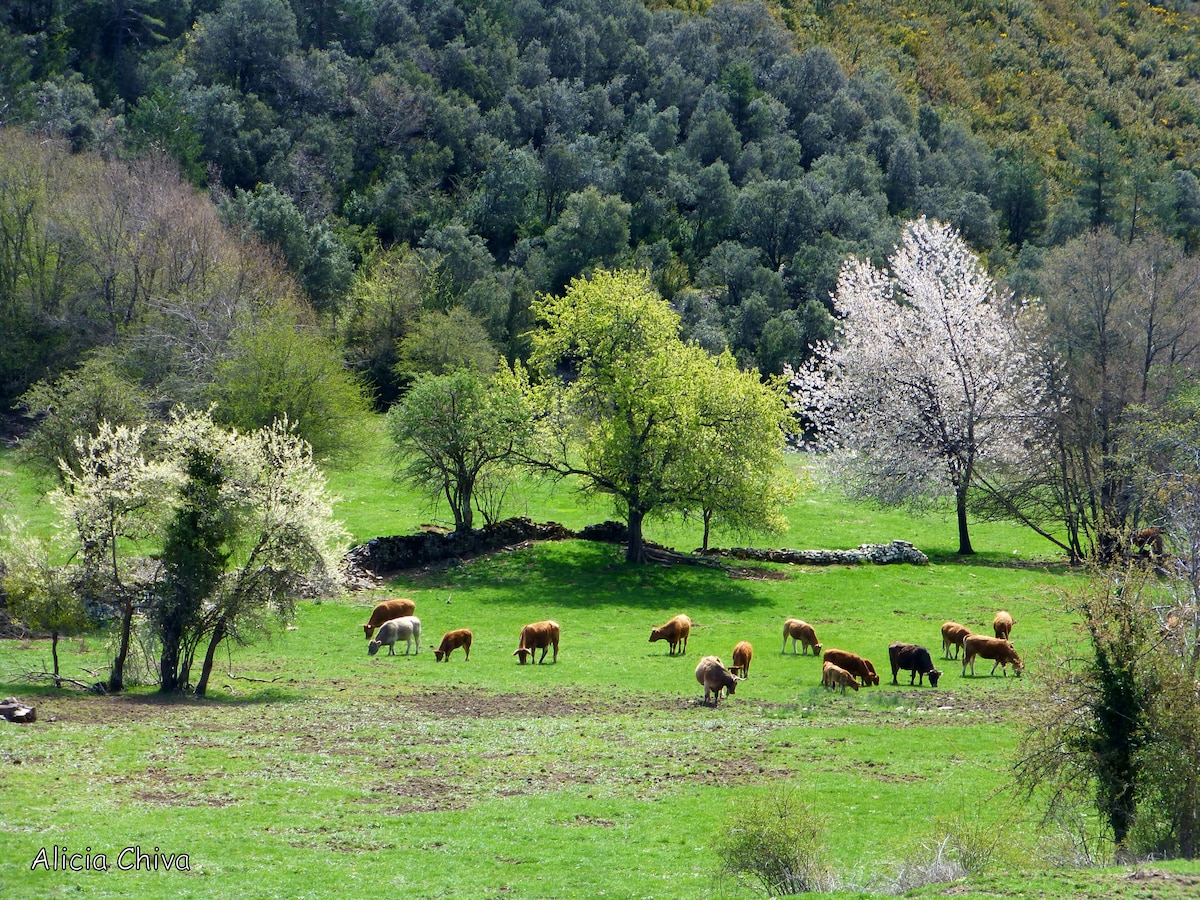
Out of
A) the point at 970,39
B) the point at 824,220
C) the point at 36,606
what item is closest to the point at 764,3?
the point at 970,39

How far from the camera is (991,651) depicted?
32.5m

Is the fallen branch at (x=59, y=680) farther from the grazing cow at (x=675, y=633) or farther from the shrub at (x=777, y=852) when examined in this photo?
the shrub at (x=777, y=852)

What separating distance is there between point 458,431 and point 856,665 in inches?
910

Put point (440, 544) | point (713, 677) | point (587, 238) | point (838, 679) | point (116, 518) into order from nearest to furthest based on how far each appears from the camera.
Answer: point (713, 677) < point (116, 518) < point (838, 679) < point (440, 544) < point (587, 238)

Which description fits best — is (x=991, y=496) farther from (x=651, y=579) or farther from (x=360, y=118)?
(x=360, y=118)

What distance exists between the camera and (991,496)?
189 ft

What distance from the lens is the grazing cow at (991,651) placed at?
106 ft

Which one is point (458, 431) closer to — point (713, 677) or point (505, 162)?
point (713, 677)

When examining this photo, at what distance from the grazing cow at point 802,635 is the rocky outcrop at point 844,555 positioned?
609 inches

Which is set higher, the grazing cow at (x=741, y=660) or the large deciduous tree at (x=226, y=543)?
the large deciduous tree at (x=226, y=543)

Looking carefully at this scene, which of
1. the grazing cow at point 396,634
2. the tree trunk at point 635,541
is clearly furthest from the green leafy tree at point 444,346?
the grazing cow at point 396,634

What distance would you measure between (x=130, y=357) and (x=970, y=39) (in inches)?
6081


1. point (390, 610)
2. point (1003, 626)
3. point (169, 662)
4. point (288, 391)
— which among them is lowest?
point (169, 662)

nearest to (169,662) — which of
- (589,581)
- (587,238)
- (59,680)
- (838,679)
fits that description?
(59,680)
